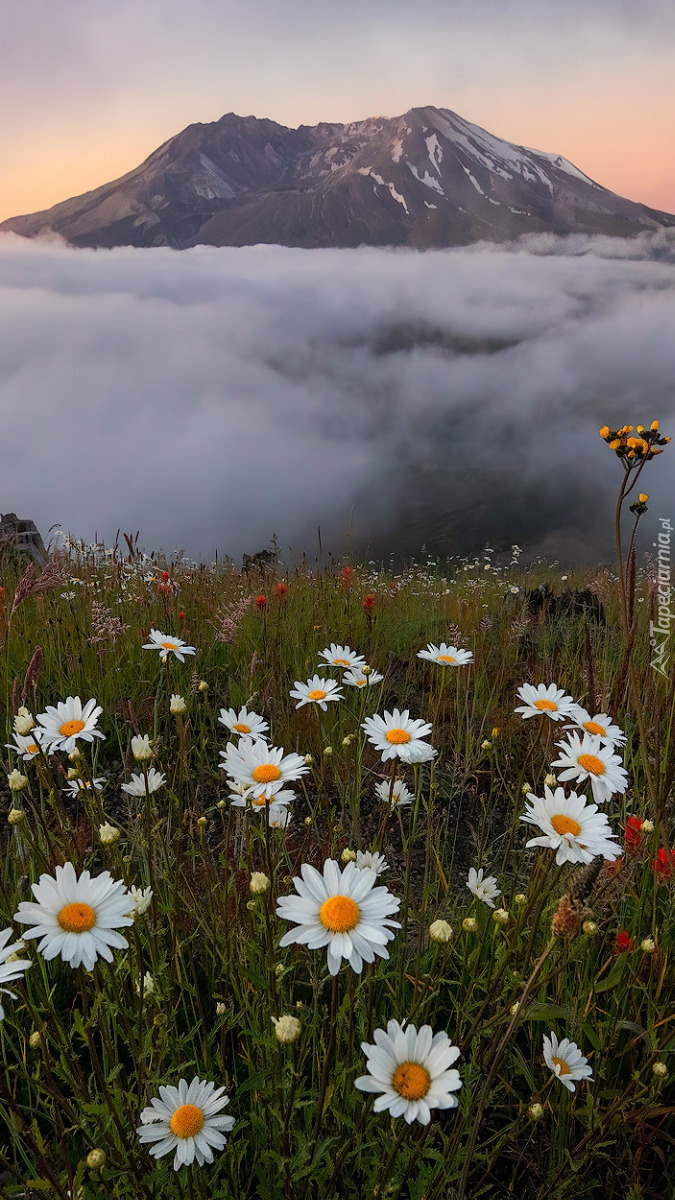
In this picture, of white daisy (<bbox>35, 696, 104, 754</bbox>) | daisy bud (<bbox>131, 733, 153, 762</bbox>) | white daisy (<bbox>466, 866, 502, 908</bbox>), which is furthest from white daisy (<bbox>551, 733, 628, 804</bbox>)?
white daisy (<bbox>35, 696, 104, 754</bbox>)

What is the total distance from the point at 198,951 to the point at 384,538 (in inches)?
6177

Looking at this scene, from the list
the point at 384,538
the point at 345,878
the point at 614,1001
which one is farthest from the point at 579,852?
the point at 384,538

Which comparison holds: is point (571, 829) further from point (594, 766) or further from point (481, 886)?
point (481, 886)

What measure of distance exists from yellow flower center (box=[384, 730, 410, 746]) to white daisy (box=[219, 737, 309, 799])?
26 cm

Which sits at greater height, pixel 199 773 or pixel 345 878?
pixel 345 878

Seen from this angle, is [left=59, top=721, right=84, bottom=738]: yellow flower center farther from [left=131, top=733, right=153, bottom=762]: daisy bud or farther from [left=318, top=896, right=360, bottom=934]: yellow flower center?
[left=318, top=896, right=360, bottom=934]: yellow flower center

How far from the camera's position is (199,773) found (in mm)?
2994

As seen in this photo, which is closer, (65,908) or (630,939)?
(65,908)

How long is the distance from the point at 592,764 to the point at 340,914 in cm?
76

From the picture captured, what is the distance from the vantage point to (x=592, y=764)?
1491 mm

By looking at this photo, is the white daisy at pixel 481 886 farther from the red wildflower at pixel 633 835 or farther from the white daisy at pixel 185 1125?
the white daisy at pixel 185 1125

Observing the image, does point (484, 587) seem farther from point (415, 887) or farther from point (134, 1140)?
point (134, 1140)

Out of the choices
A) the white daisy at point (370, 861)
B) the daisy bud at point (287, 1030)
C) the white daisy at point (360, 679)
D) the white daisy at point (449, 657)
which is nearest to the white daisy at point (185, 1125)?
the daisy bud at point (287, 1030)

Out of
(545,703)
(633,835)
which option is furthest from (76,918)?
(633,835)
